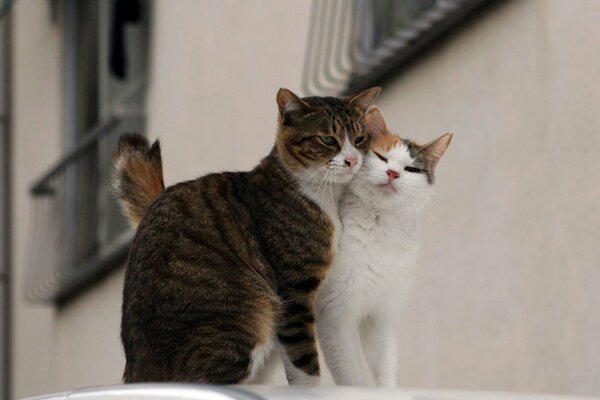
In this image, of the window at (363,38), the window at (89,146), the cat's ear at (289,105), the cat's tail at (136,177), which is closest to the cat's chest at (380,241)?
the cat's ear at (289,105)

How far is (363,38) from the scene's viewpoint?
6.66m

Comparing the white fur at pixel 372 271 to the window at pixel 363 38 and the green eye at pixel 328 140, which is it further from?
the window at pixel 363 38

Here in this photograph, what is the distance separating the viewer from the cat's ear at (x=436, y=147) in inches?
141

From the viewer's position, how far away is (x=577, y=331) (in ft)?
16.2

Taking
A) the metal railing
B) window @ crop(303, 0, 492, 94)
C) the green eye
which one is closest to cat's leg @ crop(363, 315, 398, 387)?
the green eye

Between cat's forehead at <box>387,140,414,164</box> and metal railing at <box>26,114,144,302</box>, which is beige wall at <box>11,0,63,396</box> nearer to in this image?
metal railing at <box>26,114,144,302</box>

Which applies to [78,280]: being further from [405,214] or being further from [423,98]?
[405,214]

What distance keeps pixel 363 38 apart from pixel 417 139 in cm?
85

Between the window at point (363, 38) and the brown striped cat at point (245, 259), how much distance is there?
2325 millimetres

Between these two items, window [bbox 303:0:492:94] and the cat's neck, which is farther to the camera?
window [bbox 303:0:492:94]

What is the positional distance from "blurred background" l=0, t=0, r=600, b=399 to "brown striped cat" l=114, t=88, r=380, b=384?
0.24 metres

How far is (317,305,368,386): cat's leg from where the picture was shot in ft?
11.2

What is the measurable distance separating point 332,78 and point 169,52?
264cm

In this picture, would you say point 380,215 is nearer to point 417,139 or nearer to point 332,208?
point 332,208
